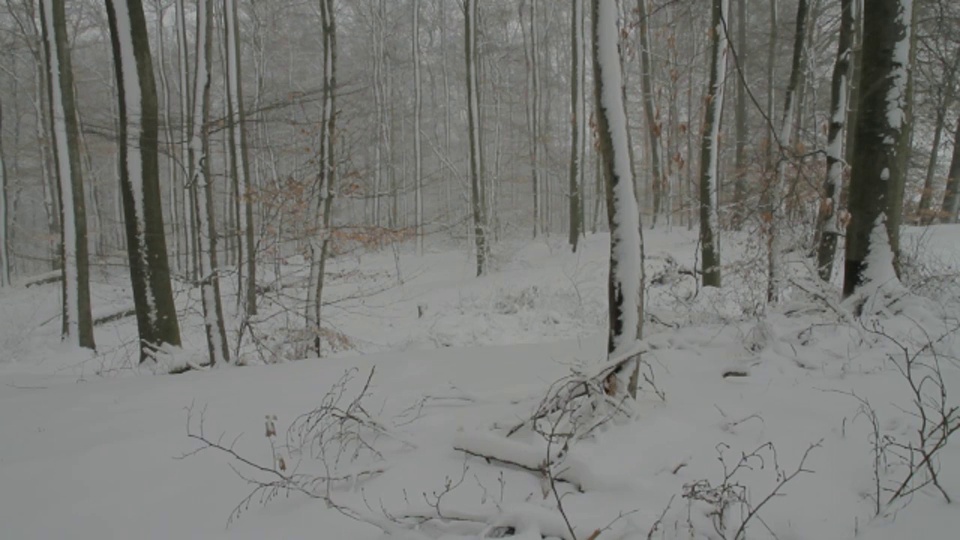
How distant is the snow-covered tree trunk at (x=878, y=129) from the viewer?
3939mm

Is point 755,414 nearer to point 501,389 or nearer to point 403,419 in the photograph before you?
point 501,389

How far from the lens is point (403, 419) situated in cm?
302

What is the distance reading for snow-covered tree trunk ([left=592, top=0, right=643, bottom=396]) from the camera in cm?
278

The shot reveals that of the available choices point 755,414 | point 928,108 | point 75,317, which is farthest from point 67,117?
point 928,108

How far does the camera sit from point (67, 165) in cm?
983

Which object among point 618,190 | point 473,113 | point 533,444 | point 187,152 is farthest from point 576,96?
point 533,444

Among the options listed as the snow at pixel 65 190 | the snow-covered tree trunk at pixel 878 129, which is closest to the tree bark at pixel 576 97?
the snow-covered tree trunk at pixel 878 129

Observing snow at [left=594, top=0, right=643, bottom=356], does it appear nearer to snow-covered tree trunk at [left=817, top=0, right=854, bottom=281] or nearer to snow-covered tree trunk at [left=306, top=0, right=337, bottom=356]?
snow-covered tree trunk at [left=817, top=0, right=854, bottom=281]

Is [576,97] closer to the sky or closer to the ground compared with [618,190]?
closer to the sky

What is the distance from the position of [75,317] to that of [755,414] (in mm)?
13232

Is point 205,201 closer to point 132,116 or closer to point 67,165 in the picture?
point 132,116

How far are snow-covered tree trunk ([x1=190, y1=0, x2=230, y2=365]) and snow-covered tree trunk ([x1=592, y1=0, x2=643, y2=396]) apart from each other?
5057 millimetres

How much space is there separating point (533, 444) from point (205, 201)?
18.3ft

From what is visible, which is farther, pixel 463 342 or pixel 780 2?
pixel 780 2
